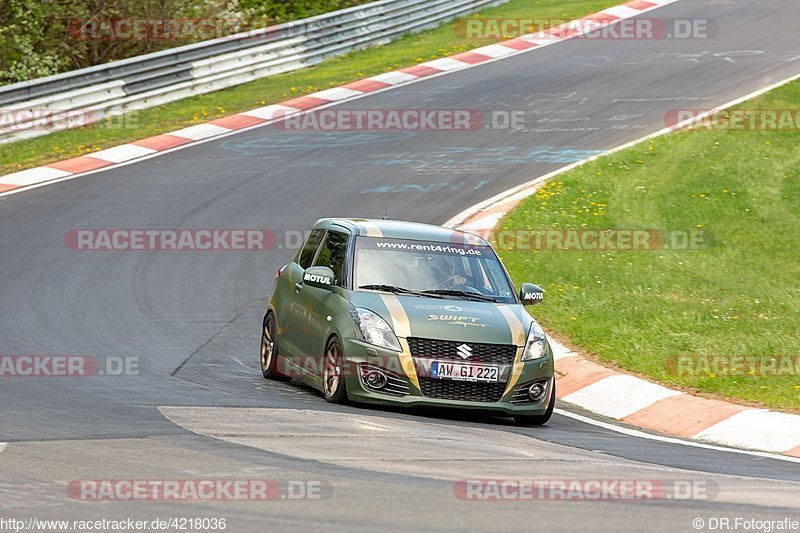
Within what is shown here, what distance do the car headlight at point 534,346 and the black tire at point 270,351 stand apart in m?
2.54

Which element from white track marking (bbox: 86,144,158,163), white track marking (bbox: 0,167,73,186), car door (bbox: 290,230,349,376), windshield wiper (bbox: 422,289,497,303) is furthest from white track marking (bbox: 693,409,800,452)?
white track marking (bbox: 86,144,158,163)

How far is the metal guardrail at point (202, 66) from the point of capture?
2264 centimetres

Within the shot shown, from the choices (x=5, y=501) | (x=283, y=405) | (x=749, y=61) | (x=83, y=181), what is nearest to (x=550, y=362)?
(x=283, y=405)

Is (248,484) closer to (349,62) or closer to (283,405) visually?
(283,405)

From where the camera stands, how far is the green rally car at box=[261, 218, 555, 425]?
399 inches

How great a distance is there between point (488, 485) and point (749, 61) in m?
22.3
